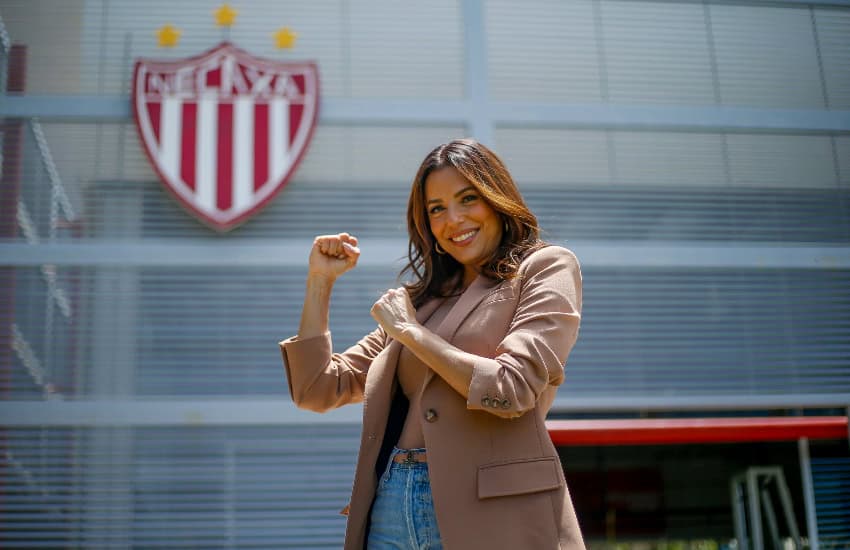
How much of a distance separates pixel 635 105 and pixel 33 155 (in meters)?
3.49

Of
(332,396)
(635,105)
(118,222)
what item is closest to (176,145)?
(118,222)

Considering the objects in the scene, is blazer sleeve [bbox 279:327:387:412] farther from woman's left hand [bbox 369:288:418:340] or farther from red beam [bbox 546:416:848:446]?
red beam [bbox 546:416:848:446]

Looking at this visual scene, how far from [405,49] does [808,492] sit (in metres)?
3.37

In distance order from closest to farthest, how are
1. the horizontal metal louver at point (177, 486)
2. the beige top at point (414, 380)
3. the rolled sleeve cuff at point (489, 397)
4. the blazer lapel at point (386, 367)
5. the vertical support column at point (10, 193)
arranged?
the rolled sleeve cuff at point (489, 397), the beige top at point (414, 380), the blazer lapel at point (386, 367), the horizontal metal louver at point (177, 486), the vertical support column at point (10, 193)

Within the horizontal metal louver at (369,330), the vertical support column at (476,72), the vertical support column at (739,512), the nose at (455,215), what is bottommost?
the vertical support column at (739,512)

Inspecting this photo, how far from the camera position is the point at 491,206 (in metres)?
2.04

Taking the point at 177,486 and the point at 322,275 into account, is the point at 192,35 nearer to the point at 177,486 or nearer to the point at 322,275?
the point at 177,486

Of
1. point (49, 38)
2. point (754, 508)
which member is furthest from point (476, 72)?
point (754, 508)

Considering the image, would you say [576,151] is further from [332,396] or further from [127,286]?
[332,396]

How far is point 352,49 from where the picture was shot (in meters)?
5.16

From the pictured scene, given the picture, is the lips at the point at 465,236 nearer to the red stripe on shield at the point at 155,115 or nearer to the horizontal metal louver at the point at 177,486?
the horizontal metal louver at the point at 177,486

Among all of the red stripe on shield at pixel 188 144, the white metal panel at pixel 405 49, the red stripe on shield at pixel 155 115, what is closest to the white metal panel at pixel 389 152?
the white metal panel at pixel 405 49

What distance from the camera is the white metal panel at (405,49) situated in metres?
5.15

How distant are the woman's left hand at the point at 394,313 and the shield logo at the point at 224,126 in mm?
2993
